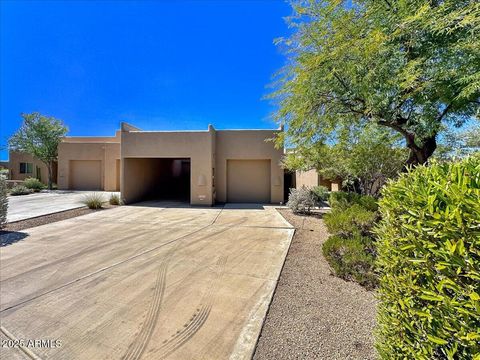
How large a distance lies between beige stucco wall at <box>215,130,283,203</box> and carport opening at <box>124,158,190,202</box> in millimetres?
3212

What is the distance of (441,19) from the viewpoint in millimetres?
3141

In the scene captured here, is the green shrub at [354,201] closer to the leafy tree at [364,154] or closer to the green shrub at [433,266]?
the leafy tree at [364,154]

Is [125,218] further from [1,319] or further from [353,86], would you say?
[353,86]

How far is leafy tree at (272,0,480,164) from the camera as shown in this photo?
3.41 m

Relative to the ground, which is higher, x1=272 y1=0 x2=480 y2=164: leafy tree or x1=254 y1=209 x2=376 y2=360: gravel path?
x1=272 y1=0 x2=480 y2=164: leafy tree

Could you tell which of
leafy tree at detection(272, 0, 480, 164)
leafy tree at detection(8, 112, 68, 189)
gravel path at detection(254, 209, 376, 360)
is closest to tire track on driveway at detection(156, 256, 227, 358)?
gravel path at detection(254, 209, 376, 360)

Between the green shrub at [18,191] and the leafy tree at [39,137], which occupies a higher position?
the leafy tree at [39,137]

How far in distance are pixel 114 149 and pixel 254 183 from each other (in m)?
13.2

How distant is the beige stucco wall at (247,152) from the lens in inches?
517

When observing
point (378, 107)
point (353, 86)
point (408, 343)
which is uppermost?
point (353, 86)

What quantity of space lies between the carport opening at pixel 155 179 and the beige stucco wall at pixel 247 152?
321 centimetres

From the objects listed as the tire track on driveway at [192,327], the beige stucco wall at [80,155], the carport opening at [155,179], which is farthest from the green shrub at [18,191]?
the tire track on driveway at [192,327]

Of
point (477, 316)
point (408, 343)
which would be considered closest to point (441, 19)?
point (477, 316)

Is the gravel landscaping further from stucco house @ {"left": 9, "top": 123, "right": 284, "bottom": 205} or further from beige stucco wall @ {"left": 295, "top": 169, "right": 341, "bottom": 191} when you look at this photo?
beige stucco wall @ {"left": 295, "top": 169, "right": 341, "bottom": 191}
